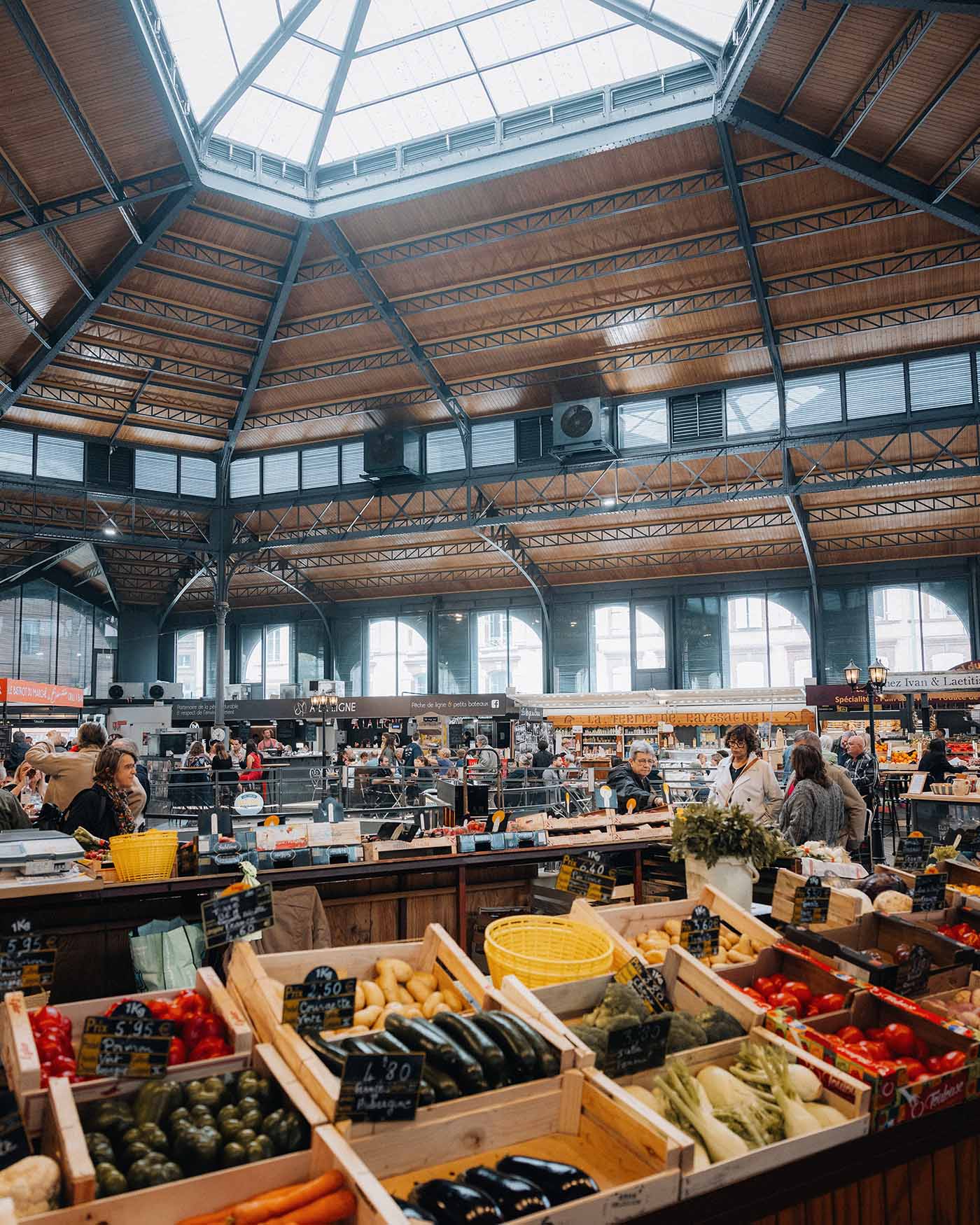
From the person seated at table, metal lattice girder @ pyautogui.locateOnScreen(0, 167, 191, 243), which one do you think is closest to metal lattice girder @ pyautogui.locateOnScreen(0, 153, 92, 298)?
metal lattice girder @ pyautogui.locateOnScreen(0, 167, 191, 243)

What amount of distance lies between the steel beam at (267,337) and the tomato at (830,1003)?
12.5m

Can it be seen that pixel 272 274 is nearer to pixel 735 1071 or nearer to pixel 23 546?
pixel 23 546

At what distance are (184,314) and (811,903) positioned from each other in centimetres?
1423

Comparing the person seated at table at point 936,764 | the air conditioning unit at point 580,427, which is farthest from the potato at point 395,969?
the air conditioning unit at point 580,427

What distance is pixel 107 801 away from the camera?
14.9 ft

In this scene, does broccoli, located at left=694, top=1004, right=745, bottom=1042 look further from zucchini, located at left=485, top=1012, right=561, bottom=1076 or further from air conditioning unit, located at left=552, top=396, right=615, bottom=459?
air conditioning unit, located at left=552, top=396, right=615, bottom=459

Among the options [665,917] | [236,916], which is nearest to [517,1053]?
[236,916]

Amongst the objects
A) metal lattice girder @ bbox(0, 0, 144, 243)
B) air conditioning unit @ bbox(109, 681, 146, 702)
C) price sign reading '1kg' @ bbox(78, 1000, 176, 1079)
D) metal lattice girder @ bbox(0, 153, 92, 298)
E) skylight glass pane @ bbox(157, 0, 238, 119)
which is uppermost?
skylight glass pane @ bbox(157, 0, 238, 119)

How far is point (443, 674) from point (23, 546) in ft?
37.3

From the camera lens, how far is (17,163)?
378 inches

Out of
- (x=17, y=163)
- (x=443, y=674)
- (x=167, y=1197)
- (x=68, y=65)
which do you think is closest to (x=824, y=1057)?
(x=167, y=1197)

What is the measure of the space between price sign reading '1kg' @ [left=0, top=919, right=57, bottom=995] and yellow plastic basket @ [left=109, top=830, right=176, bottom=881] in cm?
76

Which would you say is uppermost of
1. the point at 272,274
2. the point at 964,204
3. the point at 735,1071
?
the point at 272,274

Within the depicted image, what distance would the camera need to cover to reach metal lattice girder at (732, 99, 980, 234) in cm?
999
